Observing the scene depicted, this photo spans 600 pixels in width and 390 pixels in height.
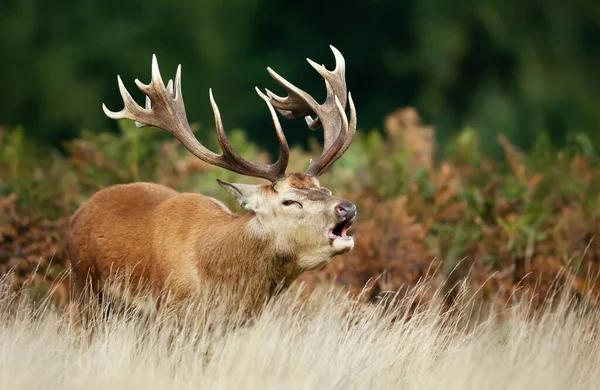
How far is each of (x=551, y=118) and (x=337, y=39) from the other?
4.51 m

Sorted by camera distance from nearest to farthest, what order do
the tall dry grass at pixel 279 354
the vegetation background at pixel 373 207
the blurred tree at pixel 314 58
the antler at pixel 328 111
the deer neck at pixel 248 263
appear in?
1. the tall dry grass at pixel 279 354
2. the vegetation background at pixel 373 207
3. the deer neck at pixel 248 263
4. the antler at pixel 328 111
5. the blurred tree at pixel 314 58

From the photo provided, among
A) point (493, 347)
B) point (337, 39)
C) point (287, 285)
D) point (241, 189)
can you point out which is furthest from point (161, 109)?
point (337, 39)

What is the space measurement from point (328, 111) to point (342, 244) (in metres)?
1.18

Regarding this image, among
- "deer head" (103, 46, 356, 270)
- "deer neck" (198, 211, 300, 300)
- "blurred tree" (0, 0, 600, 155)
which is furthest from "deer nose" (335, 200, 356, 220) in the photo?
"blurred tree" (0, 0, 600, 155)

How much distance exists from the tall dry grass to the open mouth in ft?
1.40

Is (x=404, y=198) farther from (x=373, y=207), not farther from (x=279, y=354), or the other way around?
(x=279, y=354)

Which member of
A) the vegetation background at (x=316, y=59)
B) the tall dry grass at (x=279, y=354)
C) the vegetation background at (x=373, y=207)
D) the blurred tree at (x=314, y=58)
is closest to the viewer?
the tall dry grass at (x=279, y=354)

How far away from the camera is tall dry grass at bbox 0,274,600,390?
220 inches

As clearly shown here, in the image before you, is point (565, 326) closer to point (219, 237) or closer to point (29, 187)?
point (219, 237)

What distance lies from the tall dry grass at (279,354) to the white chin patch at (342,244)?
39 cm

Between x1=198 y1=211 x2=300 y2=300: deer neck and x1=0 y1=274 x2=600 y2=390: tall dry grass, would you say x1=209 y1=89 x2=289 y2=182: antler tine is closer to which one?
x1=198 y1=211 x2=300 y2=300: deer neck

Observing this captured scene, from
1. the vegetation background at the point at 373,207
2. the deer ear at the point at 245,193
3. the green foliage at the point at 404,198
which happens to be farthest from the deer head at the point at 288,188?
the green foliage at the point at 404,198

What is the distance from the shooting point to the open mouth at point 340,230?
642 cm

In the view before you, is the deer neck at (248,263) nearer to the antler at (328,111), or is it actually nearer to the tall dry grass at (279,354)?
the tall dry grass at (279,354)
